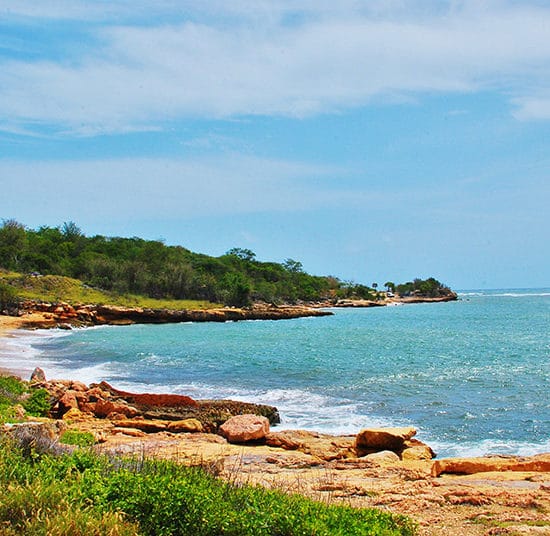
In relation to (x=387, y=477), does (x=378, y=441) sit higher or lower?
lower

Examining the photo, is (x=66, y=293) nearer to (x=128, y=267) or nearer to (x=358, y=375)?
(x=128, y=267)

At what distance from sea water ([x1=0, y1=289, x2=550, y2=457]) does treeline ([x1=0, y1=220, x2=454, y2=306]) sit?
39.1m

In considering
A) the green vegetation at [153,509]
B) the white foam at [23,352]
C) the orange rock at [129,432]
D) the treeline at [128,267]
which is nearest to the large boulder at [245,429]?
the orange rock at [129,432]

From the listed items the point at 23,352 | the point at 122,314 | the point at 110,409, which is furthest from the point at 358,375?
the point at 122,314

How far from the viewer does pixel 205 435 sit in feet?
47.8

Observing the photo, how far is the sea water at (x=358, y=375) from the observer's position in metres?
17.4

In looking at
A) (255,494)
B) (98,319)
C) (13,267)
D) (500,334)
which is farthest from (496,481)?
(13,267)

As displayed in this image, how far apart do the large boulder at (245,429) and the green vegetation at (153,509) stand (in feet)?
22.9

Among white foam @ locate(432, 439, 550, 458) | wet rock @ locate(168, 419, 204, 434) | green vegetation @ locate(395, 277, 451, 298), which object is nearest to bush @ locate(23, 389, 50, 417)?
wet rock @ locate(168, 419, 204, 434)

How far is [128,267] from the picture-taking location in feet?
291

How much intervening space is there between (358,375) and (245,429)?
44.2ft

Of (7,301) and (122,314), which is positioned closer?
(7,301)

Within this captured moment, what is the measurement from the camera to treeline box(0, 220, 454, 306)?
85.8m

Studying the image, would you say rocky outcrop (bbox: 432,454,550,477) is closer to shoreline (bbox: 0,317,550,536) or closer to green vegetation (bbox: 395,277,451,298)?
shoreline (bbox: 0,317,550,536)
